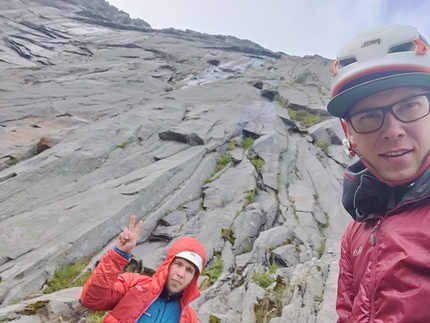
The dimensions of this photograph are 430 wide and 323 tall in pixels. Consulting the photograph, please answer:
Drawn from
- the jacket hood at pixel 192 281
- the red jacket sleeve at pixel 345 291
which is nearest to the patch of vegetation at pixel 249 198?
the jacket hood at pixel 192 281

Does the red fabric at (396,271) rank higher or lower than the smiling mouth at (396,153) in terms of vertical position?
lower

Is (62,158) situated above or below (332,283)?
above

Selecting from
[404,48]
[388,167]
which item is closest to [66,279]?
A: [388,167]

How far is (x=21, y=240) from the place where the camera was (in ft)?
31.0

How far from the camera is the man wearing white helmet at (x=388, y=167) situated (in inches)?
84.0

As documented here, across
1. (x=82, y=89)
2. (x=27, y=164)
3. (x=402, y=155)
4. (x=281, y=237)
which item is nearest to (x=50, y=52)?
(x=82, y=89)

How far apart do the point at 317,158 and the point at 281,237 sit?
9.76m

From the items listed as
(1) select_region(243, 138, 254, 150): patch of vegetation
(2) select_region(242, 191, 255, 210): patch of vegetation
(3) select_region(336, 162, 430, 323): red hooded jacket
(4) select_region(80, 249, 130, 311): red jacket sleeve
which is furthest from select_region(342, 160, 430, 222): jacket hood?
(1) select_region(243, 138, 254, 150): patch of vegetation

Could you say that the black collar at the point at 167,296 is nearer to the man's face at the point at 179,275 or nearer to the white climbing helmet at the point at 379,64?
the man's face at the point at 179,275

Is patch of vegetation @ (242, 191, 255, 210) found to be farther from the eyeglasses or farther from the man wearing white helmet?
the eyeglasses

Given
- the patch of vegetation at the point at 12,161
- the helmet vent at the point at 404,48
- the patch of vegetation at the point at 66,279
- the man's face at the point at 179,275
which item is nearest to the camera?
the helmet vent at the point at 404,48

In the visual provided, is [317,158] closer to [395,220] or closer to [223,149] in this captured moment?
[223,149]

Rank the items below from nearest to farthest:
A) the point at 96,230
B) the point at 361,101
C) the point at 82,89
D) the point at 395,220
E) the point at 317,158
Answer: the point at 395,220 → the point at 361,101 → the point at 96,230 → the point at 317,158 → the point at 82,89

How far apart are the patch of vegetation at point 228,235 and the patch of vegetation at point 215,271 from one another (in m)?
1.22
